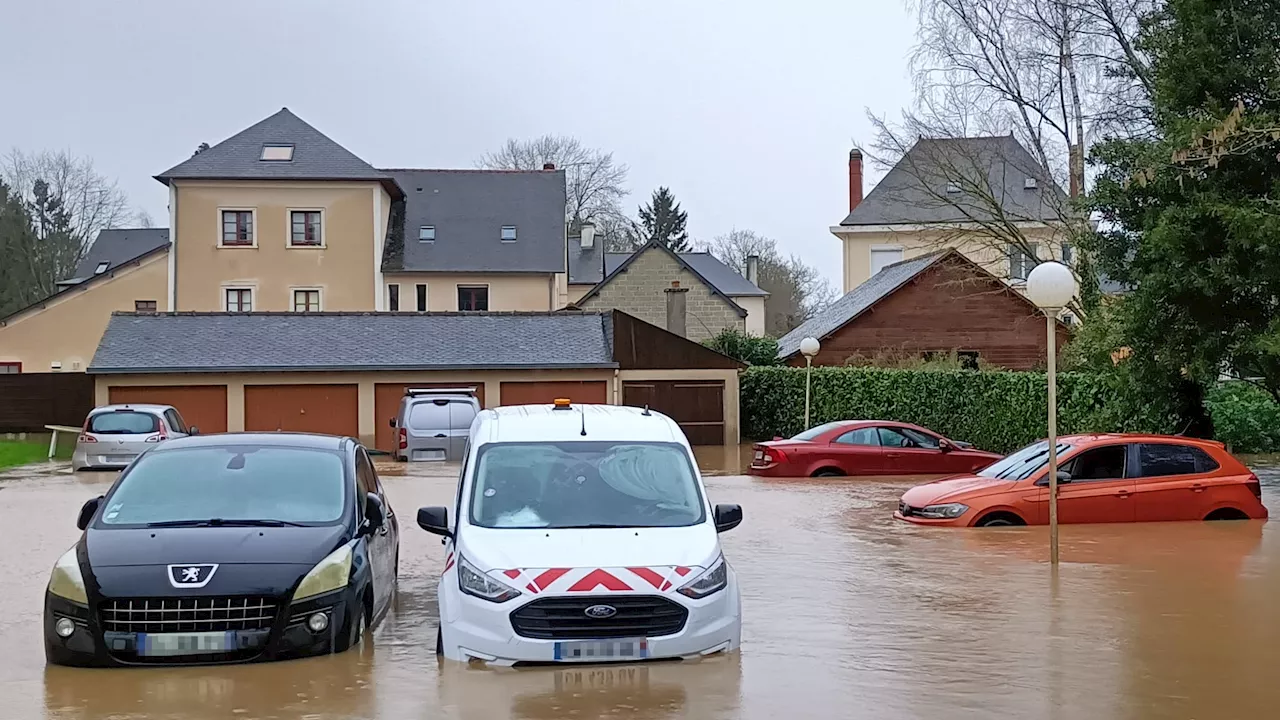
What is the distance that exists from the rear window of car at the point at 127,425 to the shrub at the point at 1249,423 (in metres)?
22.3

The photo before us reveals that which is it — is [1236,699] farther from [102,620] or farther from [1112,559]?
[102,620]

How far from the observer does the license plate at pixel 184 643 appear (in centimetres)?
782

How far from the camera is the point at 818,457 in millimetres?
23156

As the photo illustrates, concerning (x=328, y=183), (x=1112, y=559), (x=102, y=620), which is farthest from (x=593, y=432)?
(x=328, y=183)

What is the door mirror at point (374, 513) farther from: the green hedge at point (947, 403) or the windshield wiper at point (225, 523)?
the green hedge at point (947, 403)

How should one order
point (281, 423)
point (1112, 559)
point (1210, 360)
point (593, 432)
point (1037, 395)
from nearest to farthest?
point (593, 432)
point (1112, 559)
point (1210, 360)
point (1037, 395)
point (281, 423)

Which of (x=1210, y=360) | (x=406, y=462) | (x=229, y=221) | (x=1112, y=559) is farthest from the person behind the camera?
(x=229, y=221)

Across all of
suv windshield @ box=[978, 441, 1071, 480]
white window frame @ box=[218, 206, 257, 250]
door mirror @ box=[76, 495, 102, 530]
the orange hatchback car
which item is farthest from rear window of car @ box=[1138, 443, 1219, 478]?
white window frame @ box=[218, 206, 257, 250]

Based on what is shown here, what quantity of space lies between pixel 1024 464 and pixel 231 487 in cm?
1029

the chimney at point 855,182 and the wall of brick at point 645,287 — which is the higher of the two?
the chimney at point 855,182

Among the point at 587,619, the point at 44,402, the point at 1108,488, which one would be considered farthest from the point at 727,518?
the point at 44,402

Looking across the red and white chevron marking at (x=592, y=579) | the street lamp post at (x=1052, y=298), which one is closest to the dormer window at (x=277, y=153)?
the street lamp post at (x=1052, y=298)

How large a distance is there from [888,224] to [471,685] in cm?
5316

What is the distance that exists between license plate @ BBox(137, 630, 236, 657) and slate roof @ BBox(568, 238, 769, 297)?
184 feet
